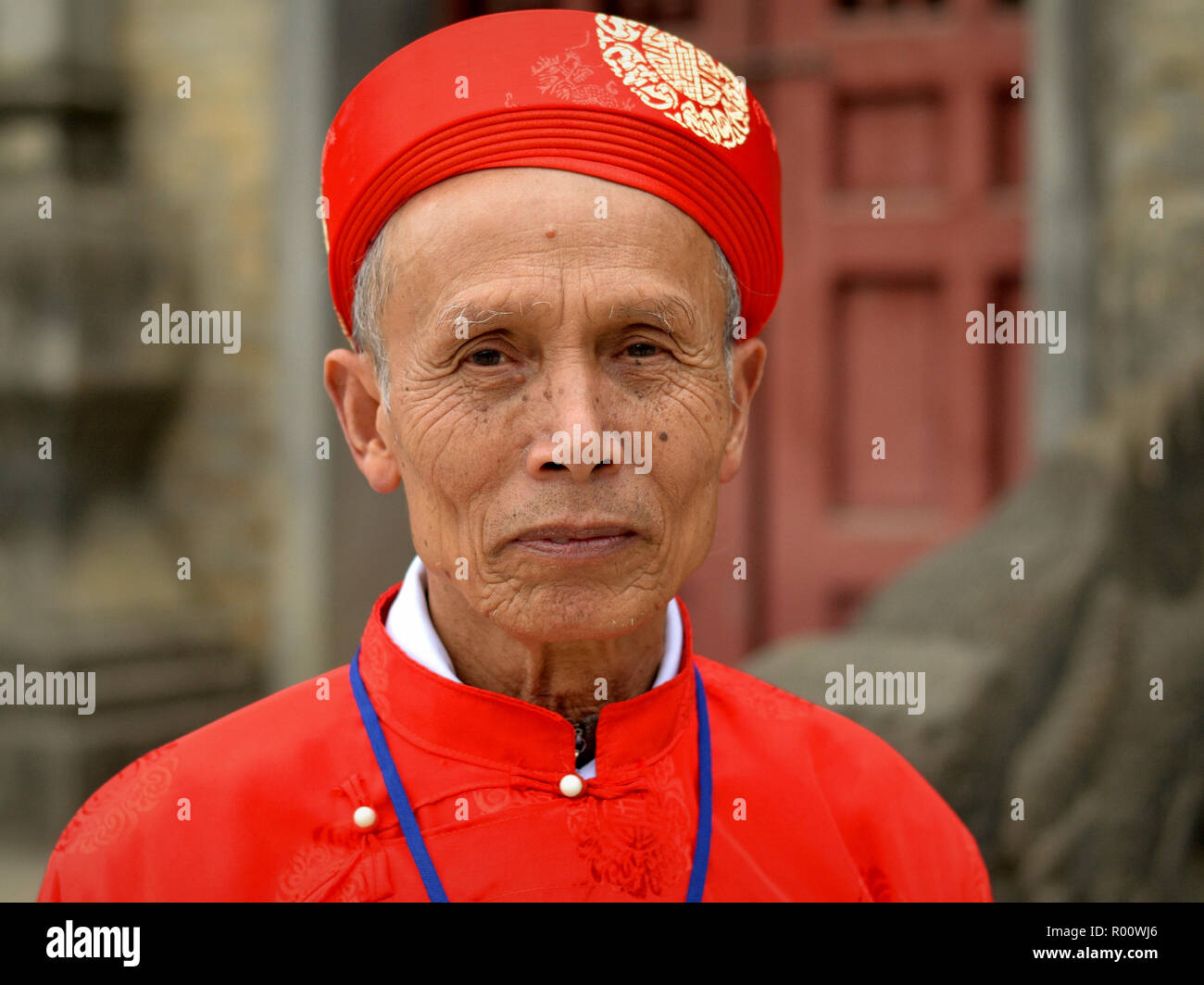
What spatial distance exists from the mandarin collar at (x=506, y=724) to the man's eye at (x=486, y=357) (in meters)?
0.36

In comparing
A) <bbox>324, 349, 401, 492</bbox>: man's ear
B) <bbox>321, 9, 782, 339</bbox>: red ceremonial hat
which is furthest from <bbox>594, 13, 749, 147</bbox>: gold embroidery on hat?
<bbox>324, 349, 401, 492</bbox>: man's ear

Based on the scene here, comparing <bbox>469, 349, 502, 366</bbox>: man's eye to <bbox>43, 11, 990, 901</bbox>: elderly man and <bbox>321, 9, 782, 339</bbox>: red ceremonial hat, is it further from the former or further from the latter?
<bbox>321, 9, 782, 339</bbox>: red ceremonial hat

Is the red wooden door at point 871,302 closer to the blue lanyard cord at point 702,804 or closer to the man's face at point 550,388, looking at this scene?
the blue lanyard cord at point 702,804

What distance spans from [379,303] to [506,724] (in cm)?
48

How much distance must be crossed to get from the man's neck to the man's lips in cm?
16

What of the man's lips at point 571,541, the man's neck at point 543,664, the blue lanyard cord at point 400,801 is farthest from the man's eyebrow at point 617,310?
the blue lanyard cord at point 400,801

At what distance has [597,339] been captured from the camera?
131cm

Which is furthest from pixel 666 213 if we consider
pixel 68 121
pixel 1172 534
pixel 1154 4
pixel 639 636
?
pixel 68 121

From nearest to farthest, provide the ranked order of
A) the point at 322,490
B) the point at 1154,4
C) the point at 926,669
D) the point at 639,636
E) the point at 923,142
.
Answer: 1. the point at 639,636
2. the point at 926,669
3. the point at 1154,4
4. the point at 923,142
5. the point at 322,490

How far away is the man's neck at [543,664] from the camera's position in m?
1.44

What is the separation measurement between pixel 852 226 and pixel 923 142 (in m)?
0.32

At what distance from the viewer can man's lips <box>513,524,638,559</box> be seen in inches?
51.0

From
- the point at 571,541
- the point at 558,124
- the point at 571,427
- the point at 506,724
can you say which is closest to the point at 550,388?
the point at 571,427

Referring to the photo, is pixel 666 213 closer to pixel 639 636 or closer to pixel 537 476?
pixel 537 476
